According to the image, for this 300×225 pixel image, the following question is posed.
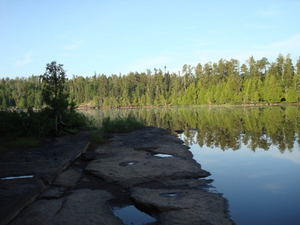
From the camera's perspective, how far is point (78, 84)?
158 metres

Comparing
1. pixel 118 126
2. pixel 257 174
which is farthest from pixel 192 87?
pixel 257 174

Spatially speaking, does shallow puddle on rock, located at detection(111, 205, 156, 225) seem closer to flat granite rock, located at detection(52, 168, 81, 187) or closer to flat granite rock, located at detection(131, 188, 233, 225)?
flat granite rock, located at detection(131, 188, 233, 225)

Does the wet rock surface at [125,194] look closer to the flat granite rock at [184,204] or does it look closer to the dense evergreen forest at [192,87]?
the flat granite rock at [184,204]

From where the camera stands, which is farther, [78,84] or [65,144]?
[78,84]

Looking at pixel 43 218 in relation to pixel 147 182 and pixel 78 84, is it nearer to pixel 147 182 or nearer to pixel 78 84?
pixel 147 182

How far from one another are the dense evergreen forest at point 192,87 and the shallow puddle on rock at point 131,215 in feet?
190

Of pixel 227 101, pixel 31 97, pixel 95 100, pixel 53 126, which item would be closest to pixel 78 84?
pixel 95 100

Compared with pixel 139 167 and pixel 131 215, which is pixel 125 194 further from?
pixel 139 167

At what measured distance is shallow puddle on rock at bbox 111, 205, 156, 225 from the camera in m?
5.42

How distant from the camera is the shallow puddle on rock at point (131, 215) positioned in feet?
17.8

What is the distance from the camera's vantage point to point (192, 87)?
108125 mm

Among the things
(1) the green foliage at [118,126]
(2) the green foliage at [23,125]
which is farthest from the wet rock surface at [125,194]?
(1) the green foliage at [118,126]

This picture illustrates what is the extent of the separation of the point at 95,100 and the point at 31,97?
104 ft

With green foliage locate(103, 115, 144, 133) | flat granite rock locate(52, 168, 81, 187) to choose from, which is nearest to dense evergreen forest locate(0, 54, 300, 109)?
green foliage locate(103, 115, 144, 133)
